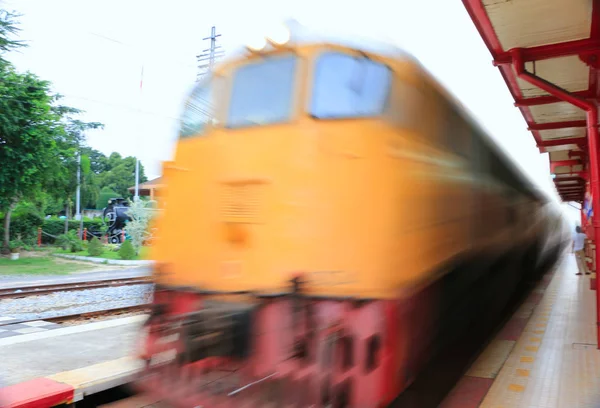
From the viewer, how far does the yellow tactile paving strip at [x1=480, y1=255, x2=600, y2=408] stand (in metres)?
4.15

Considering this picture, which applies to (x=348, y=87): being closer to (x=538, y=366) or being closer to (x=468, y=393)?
(x=468, y=393)

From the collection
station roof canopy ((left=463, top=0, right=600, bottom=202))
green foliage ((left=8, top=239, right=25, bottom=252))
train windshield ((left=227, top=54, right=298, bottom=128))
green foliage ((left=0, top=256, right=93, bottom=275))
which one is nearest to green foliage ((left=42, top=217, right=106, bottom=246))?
green foliage ((left=8, top=239, right=25, bottom=252))

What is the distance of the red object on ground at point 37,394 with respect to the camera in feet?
10.7

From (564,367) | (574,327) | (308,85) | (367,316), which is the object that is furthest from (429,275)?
(574,327)

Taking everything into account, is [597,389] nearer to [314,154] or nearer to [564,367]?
[564,367]

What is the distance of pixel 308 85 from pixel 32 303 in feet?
29.0

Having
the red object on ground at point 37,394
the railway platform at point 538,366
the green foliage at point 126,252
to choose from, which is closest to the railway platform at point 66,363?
the red object on ground at point 37,394

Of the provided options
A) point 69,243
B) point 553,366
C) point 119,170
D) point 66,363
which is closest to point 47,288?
point 119,170

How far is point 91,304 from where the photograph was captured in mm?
9695

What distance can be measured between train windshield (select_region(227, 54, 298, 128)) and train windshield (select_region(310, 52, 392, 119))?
21cm

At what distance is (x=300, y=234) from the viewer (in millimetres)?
3076

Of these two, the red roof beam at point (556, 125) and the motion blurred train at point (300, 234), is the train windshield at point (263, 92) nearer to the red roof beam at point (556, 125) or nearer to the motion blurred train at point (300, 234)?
the motion blurred train at point (300, 234)

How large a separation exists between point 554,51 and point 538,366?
12.2ft

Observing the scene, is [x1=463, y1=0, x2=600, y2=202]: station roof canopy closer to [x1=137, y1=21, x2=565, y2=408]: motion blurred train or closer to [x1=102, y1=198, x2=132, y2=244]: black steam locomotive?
[x1=137, y1=21, x2=565, y2=408]: motion blurred train
